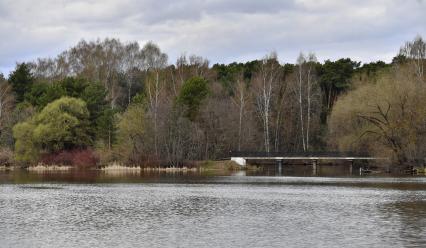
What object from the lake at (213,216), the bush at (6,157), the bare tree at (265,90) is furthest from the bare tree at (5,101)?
the lake at (213,216)

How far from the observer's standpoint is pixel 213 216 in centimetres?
3338

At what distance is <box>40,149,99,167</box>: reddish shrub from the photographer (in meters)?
91.3

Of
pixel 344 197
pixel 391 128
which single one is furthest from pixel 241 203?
pixel 391 128

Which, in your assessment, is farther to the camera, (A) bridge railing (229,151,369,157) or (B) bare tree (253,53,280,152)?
(B) bare tree (253,53,280,152)

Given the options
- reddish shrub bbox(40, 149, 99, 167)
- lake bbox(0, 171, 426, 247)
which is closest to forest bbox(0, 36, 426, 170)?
reddish shrub bbox(40, 149, 99, 167)

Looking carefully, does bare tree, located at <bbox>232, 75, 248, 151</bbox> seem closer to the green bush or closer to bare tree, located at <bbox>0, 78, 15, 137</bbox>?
the green bush

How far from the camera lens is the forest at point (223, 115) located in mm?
78250

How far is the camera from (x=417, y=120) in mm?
74688

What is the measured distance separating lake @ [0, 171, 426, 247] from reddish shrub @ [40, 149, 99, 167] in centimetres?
3914

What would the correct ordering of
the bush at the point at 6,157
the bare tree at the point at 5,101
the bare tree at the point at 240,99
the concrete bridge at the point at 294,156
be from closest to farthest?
the concrete bridge at the point at 294,156 < the bush at the point at 6,157 < the bare tree at the point at 240,99 < the bare tree at the point at 5,101

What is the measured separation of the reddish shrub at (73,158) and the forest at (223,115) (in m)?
0.15

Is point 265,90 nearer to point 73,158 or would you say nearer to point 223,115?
point 223,115

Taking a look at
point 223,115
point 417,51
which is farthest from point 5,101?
point 417,51

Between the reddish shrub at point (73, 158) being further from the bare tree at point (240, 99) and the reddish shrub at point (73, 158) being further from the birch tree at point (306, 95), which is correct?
the birch tree at point (306, 95)
